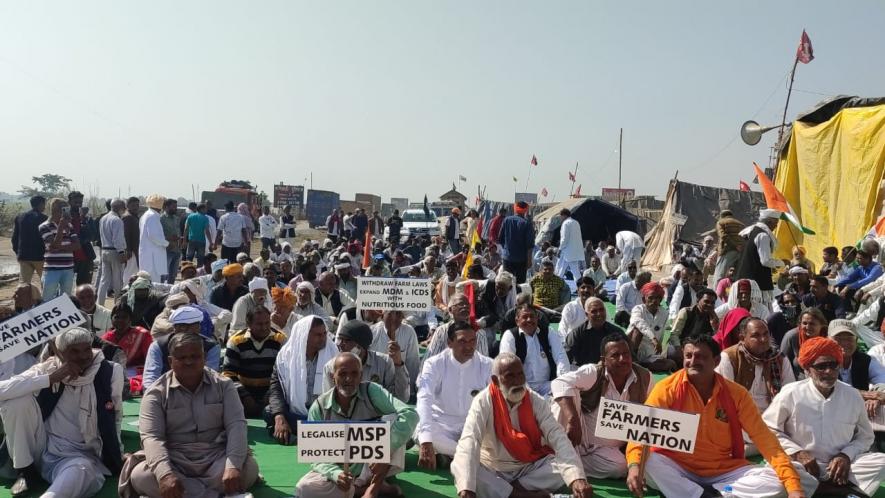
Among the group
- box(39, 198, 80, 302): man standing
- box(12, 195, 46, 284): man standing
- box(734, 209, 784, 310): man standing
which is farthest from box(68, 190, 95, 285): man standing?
box(734, 209, 784, 310): man standing

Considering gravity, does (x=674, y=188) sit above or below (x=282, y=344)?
above

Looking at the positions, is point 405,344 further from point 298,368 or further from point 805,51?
point 805,51

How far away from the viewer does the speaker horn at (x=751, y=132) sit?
1817 centimetres

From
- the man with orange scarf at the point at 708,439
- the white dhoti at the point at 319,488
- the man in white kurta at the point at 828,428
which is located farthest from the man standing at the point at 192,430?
the man in white kurta at the point at 828,428

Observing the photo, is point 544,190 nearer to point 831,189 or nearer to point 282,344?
point 831,189

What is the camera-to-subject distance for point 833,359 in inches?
171

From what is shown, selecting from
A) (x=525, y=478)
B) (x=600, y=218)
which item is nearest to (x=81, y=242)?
(x=525, y=478)

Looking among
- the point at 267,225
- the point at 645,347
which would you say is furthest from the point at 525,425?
the point at 267,225

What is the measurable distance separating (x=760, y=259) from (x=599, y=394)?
504 centimetres

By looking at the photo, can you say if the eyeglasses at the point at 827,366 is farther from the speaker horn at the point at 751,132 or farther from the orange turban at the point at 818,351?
the speaker horn at the point at 751,132

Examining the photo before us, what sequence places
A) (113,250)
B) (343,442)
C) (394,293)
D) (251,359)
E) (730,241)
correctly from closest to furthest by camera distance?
1. (343,442)
2. (251,359)
3. (394,293)
4. (730,241)
5. (113,250)

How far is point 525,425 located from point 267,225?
506 inches

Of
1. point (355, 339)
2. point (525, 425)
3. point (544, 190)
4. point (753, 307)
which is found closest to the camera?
point (525, 425)

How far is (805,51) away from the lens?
66.1ft
